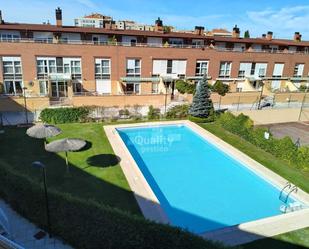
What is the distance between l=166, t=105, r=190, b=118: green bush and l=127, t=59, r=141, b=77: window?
9.63 m

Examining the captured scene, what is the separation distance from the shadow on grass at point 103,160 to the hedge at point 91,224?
4.90 meters

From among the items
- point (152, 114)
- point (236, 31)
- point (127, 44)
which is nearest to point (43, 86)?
point (127, 44)

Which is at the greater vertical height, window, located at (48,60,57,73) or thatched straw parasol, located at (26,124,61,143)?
window, located at (48,60,57,73)

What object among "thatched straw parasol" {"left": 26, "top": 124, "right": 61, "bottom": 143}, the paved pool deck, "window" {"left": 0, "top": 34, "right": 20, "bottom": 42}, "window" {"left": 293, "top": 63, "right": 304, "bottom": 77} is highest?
"window" {"left": 0, "top": 34, "right": 20, "bottom": 42}

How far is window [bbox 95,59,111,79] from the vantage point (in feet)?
103

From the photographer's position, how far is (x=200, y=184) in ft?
47.2

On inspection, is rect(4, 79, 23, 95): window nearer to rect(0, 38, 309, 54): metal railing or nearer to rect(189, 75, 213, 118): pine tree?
rect(0, 38, 309, 54): metal railing

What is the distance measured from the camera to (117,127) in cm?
2203

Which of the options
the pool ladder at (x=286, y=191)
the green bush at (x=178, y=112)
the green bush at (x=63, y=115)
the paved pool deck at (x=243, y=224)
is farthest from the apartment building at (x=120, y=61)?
the pool ladder at (x=286, y=191)

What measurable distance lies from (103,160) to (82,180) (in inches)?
98.6

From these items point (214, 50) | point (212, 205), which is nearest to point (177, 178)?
point (212, 205)

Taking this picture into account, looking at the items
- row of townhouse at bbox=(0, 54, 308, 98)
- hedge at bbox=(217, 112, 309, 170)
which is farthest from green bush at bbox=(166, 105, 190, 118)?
row of townhouse at bbox=(0, 54, 308, 98)

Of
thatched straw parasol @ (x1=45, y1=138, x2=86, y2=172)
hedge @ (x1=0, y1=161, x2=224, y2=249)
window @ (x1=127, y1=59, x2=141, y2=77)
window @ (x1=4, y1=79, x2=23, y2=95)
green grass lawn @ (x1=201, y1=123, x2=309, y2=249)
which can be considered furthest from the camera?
window @ (x1=127, y1=59, x2=141, y2=77)

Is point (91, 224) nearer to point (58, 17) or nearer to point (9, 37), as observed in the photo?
point (9, 37)
